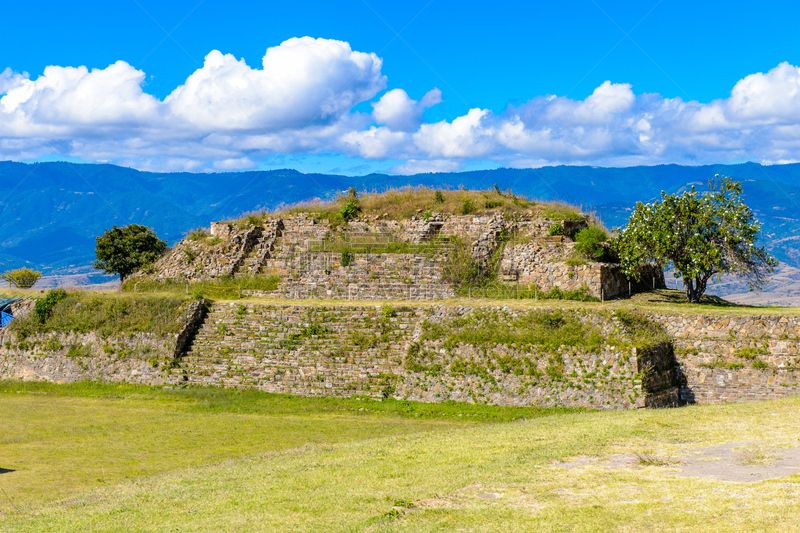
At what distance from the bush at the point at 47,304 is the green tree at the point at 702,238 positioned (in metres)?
25.8

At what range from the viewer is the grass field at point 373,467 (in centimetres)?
987

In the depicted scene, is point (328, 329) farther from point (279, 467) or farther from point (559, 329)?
point (279, 467)

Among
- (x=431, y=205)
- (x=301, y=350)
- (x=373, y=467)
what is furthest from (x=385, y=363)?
(x=431, y=205)

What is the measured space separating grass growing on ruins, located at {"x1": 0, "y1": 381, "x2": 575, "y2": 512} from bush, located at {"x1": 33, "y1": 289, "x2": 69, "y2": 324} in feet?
11.9

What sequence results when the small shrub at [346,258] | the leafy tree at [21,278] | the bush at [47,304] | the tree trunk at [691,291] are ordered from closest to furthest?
the tree trunk at [691,291], the bush at [47,304], the small shrub at [346,258], the leafy tree at [21,278]

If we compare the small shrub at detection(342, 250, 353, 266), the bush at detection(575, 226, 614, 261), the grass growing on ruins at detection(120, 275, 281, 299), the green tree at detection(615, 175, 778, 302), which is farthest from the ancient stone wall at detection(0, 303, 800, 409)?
the bush at detection(575, 226, 614, 261)

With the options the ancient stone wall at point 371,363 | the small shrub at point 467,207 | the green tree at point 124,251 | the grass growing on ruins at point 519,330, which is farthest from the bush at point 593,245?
the green tree at point 124,251

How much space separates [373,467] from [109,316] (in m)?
20.4

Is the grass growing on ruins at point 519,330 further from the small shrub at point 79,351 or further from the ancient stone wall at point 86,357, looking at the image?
the small shrub at point 79,351

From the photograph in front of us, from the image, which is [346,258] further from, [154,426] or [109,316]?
[154,426]

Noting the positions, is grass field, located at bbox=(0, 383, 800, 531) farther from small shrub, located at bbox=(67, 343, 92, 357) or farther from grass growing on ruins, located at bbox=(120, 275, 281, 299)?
grass growing on ruins, located at bbox=(120, 275, 281, 299)

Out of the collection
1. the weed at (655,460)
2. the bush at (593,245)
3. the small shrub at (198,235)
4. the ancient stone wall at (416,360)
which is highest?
the small shrub at (198,235)

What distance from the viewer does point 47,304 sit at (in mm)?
31734

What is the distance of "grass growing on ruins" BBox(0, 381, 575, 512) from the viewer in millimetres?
16000
